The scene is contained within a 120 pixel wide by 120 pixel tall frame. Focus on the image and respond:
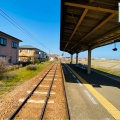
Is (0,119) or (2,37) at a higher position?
(2,37)

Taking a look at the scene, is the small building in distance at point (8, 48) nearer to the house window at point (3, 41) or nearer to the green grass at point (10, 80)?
the house window at point (3, 41)

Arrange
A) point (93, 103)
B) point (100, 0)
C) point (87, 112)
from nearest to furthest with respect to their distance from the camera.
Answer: point (87, 112)
point (100, 0)
point (93, 103)

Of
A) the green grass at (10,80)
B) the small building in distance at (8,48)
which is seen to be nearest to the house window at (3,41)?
the small building in distance at (8,48)

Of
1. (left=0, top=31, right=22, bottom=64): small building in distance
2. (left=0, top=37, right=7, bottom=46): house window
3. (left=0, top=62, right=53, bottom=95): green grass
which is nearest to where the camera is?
(left=0, top=62, right=53, bottom=95): green grass

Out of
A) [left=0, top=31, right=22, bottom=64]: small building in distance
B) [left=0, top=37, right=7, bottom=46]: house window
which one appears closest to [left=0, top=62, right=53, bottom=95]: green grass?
[left=0, top=31, right=22, bottom=64]: small building in distance

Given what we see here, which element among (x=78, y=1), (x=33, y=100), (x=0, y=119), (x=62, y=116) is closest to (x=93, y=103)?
(x=62, y=116)

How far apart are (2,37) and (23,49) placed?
103 feet

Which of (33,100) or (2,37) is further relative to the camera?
(2,37)

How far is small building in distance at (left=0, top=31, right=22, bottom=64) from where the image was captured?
2660 centimetres

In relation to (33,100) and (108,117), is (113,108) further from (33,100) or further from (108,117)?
(33,100)

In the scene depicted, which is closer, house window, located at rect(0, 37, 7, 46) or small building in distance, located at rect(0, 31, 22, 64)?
house window, located at rect(0, 37, 7, 46)

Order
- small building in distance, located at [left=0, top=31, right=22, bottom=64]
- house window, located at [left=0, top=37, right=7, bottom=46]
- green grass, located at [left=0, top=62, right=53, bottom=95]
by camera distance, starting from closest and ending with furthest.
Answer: green grass, located at [left=0, top=62, right=53, bottom=95]
house window, located at [left=0, top=37, right=7, bottom=46]
small building in distance, located at [left=0, top=31, right=22, bottom=64]

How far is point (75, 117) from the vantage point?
6547 millimetres

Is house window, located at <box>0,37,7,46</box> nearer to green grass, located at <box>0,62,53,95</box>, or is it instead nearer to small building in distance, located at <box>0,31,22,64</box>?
small building in distance, located at <box>0,31,22,64</box>
